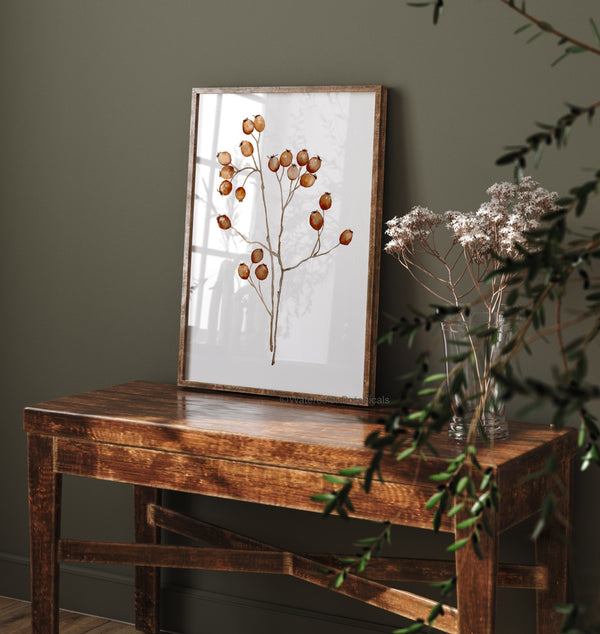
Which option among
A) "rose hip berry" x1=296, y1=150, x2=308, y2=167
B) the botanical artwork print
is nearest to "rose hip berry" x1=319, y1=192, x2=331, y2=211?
the botanical artwork print

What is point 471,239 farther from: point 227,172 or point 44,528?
point 44,528

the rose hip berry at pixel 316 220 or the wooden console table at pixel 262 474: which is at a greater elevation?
the rose hip berry at pixel 316 220

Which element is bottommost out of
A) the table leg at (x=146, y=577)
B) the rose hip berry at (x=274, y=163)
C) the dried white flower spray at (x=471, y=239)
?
the table leg at (x=146, y=577)

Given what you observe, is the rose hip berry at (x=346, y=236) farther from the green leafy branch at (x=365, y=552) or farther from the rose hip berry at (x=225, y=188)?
the green leafy branch at (x=365, y=552)

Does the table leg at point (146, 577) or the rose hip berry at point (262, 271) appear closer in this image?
the rose hip berry at point (262, 271)

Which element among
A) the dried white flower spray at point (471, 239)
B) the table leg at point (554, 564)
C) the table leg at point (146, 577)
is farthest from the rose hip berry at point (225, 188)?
the table leg at point (554, 564)

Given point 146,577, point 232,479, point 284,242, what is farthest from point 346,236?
point 146,577

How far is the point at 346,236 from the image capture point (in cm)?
259

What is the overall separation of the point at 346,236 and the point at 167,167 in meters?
0.76

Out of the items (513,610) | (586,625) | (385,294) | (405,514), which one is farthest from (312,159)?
(586,625)

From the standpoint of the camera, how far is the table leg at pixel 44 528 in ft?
8.08

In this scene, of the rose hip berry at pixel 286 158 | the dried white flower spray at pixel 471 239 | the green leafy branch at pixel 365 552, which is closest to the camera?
the green leafy branch at pixel 365 552

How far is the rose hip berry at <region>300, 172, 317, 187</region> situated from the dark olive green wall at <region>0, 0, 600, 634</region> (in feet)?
0.76

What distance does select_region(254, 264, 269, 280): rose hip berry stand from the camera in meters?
2.72
